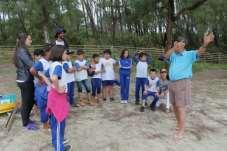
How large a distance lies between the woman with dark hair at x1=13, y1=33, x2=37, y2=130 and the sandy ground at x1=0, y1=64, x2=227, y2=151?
423 mm

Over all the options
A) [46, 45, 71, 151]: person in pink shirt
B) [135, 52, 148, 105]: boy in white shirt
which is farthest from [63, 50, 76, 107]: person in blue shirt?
[46, 45, 71, 151]: person in pink shirt

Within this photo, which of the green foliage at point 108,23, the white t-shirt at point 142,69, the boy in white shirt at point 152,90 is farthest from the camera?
the green foliage at point 108,23

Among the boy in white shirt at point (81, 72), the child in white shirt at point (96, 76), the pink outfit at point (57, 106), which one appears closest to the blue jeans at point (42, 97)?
the pink outfit at point (57, 106)

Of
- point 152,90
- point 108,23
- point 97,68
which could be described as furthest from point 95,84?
point 108,23

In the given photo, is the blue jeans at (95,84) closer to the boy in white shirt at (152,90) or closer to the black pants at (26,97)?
the boy in white shirt at (152,90)

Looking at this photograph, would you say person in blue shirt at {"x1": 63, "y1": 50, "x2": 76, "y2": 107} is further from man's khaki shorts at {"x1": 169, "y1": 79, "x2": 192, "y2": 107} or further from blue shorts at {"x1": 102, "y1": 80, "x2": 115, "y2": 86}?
man's khaki shorts at {"x1": 169, "y1": 79, "x2": 192, "y2": 107}

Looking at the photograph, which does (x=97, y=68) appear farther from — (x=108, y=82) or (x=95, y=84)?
(x=108, y=82)

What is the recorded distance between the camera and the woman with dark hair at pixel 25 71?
24.0ft

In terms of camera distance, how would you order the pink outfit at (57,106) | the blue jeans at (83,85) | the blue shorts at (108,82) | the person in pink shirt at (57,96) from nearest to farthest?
the person in pink shirt at (57,96) → the pink outfit at (57,106) → the blue jeans at (83,85) → the blue shorts at (108,82)

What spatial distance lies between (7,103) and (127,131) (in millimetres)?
2611

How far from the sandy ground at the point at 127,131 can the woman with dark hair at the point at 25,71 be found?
423 mm

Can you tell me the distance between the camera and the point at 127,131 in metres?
7.57

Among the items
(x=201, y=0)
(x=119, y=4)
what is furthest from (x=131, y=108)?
(x=119, y=4)

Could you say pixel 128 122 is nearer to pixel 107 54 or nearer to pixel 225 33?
pixel 107 54
